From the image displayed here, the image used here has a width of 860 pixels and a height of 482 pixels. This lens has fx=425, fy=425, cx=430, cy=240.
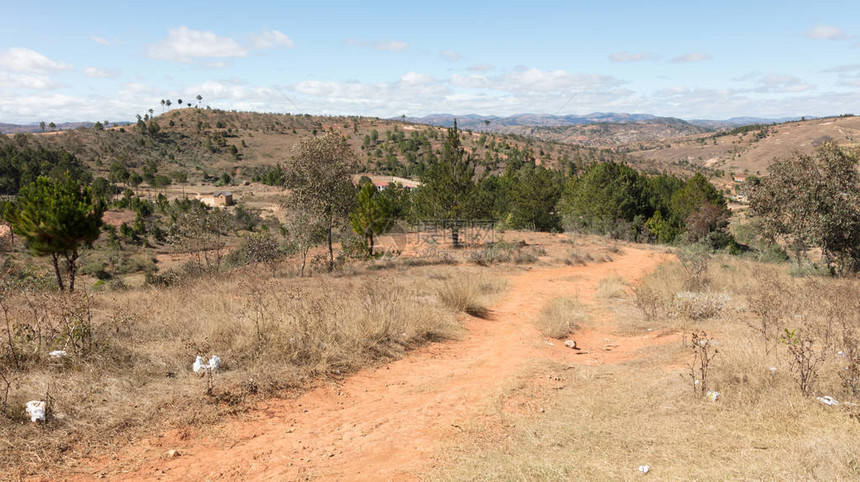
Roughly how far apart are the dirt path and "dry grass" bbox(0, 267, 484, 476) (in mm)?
346

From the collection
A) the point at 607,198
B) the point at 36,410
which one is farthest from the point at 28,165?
the point at 36,410

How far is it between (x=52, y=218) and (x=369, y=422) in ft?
51.4

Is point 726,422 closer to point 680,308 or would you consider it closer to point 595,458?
point 595,458

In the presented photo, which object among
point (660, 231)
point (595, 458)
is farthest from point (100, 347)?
point (660, 231)

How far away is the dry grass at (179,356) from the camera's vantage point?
390 centimetres

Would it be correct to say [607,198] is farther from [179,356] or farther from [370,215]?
[179,356]

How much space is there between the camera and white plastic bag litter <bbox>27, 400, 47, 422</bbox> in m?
3.85

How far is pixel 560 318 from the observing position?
853cm

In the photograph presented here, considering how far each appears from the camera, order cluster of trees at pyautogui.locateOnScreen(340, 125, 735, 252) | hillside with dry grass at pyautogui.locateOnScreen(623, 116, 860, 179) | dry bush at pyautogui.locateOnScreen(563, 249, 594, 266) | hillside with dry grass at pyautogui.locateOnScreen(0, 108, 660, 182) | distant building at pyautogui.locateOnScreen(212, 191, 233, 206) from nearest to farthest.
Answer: dry bush at pyautogui.locateOnScreen(563, 249, 594, 266), cluster of trees at pyautogui.locateOnScreen(340, 125, 735, 252), distant building at pyautogui.locateOnScreen(212, 191, 233, 206), hillside with dry grass at pyautogui.locateOnScreen(0, 108, 660, 182), hillside with dry grass at pyautogui.locateOnScreen(623, 116, 860, 179)

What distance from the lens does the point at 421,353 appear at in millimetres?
6844

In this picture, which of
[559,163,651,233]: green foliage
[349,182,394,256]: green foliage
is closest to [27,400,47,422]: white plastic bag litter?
[349,182,394,256]: green foliage

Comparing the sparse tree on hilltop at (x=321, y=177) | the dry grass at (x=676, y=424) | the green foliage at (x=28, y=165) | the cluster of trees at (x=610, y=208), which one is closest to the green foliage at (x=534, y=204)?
the cluster of trees at (x=610, y=208)

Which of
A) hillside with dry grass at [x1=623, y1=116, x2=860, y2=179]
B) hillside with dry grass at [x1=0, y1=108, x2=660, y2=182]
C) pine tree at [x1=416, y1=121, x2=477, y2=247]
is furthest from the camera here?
hillside with dry grass at [x1=623, y1=116, x2=860, y2=179]

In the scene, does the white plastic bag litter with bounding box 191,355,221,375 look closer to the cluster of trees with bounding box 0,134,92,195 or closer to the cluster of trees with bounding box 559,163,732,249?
the cluster of trees with bounding box 559,163,732,249
